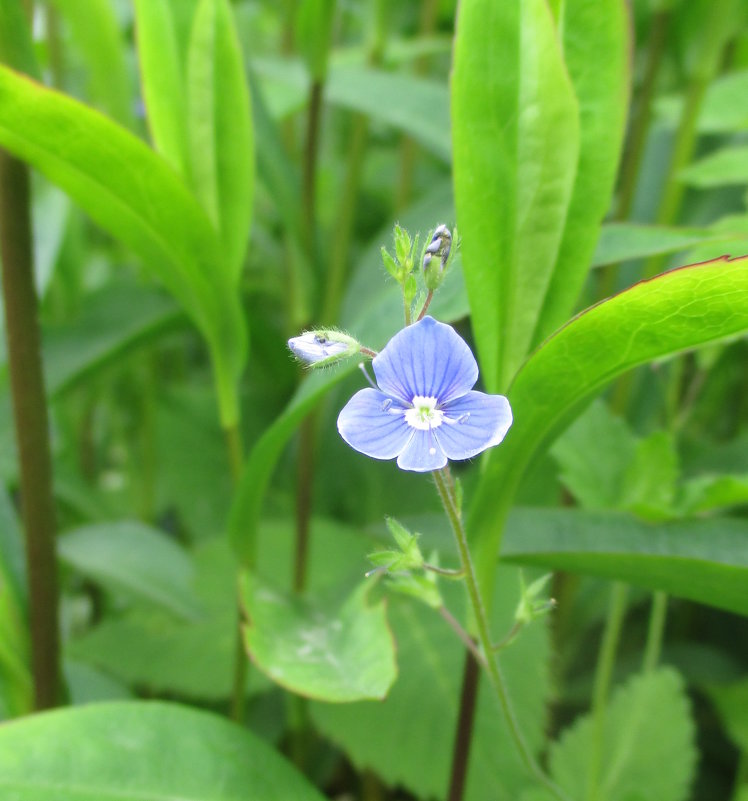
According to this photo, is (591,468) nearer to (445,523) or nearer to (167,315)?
(445,523)

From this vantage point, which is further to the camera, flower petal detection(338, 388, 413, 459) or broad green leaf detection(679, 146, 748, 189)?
broad green leaf detection(679, 146, 748, 189)

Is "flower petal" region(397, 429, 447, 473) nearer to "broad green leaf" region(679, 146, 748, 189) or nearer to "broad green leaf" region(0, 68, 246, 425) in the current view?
"broad green leaf" region(0, 68, 246, 425)

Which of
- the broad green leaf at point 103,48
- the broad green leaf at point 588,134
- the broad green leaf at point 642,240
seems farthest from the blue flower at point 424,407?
the broad green leaf at point 103,48

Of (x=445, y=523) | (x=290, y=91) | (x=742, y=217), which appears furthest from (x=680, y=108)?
(x=445, y=523)

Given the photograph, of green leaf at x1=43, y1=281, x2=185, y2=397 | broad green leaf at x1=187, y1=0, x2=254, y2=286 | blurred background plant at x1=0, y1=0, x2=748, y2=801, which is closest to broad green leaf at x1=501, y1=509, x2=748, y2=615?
blurred background plant at x1=0, y1=0, x2=748, y2=801

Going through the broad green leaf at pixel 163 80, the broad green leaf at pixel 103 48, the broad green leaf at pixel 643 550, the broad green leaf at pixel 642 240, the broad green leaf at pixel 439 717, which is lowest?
the broad green leaf at pixel 439 717

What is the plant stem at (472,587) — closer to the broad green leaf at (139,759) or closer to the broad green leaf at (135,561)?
the broad green leaf at (139,759)

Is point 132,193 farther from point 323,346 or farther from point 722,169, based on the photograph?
point 722,169

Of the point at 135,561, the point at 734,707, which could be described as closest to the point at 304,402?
the point at 135,561
